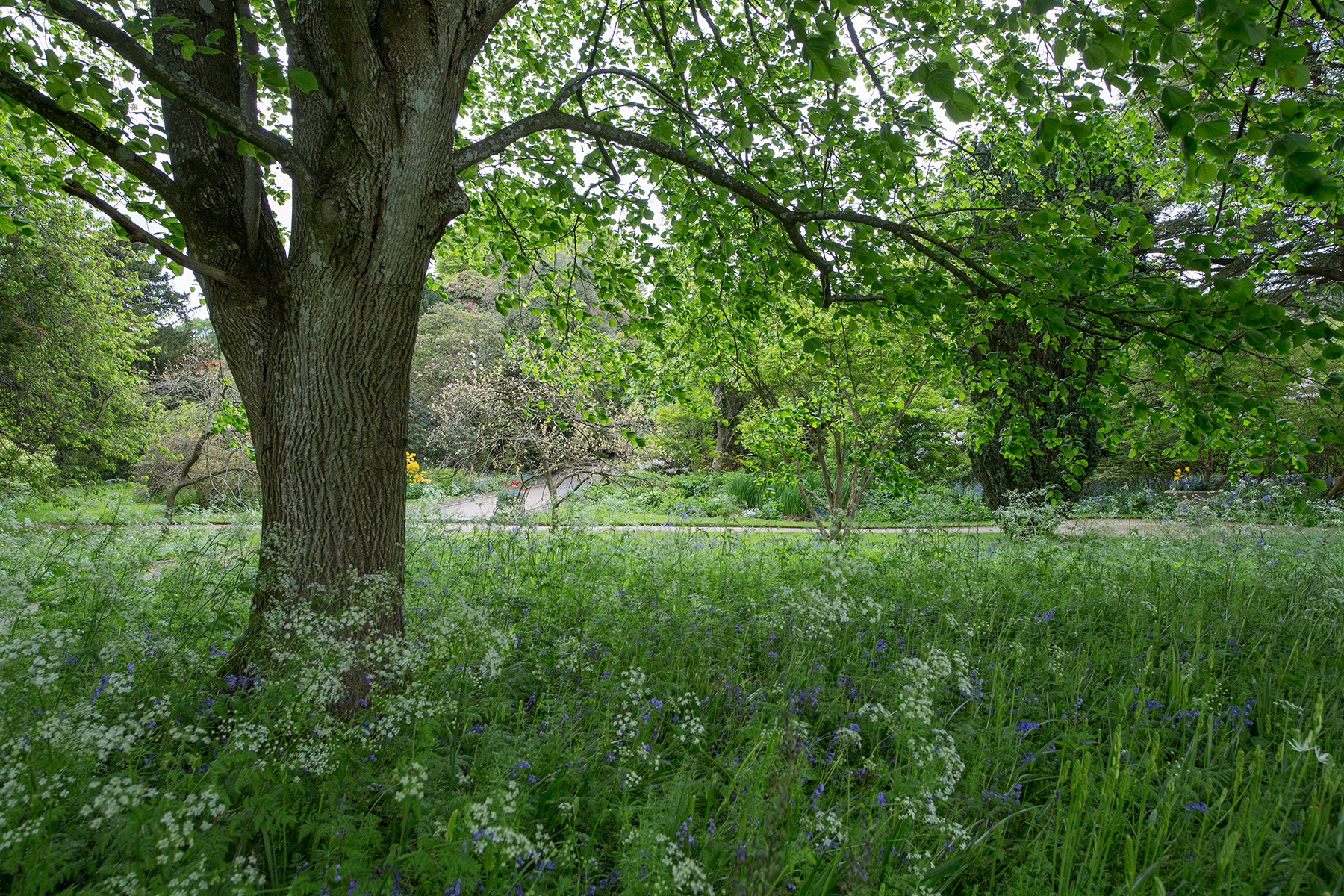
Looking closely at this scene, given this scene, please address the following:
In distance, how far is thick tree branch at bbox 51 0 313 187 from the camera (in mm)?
2160

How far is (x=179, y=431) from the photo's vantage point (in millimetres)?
15898

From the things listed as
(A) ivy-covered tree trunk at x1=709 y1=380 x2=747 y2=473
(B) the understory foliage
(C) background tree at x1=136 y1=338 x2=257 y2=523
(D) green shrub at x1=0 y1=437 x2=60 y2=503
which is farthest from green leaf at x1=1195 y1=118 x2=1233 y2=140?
(A) ivy-covered tree trunk at x1=709 y1=380 x2=747 y2=473

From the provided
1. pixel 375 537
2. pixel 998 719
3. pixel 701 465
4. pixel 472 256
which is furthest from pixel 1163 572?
pixel 701 465

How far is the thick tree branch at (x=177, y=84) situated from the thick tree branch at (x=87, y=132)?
33 centimetres

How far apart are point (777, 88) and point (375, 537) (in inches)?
161

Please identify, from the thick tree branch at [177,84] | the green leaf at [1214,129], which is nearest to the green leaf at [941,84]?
the green leaf at [1214,129]

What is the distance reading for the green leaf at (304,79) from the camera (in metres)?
2.33

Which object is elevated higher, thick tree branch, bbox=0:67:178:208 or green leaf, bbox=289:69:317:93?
green leaf, bbox=289:69:317:93

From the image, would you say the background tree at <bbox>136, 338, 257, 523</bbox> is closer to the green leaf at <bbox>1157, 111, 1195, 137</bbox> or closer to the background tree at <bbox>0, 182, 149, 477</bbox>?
the background tree at <bbox>0, 182, 149, 477</bbox>

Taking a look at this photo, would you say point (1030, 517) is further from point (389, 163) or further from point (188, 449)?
point (188, 449)

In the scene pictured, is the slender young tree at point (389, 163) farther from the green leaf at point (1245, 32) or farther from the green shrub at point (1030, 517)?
the green shrub at point (1030, 517)

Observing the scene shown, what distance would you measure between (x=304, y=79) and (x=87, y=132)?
3.32 feet

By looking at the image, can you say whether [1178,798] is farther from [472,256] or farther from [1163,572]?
[472,256]

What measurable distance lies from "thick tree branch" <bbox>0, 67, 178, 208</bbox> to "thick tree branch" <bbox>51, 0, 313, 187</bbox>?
0.33 m
